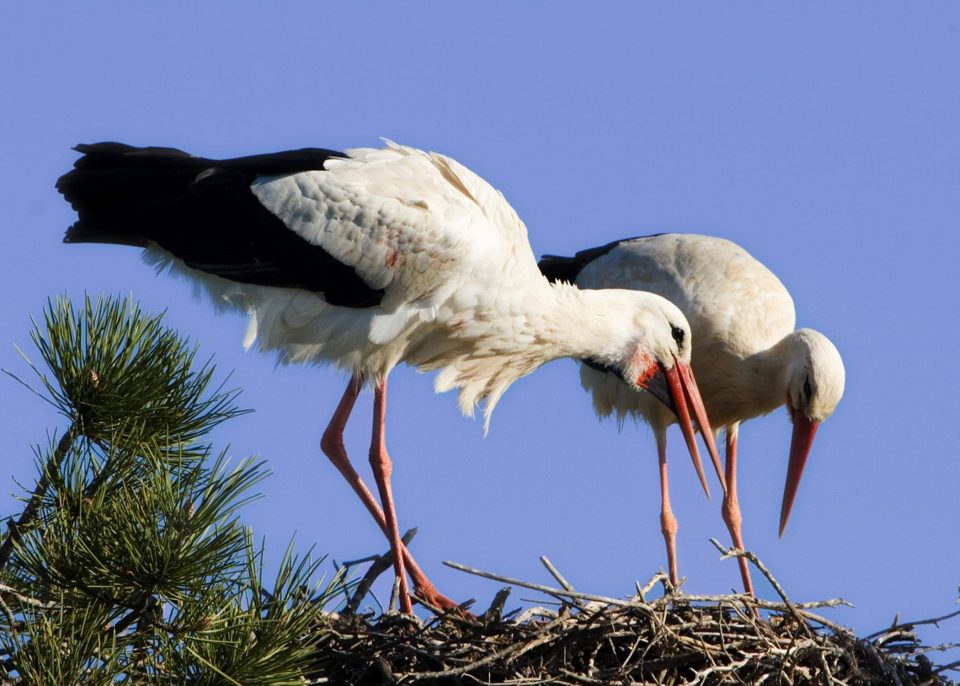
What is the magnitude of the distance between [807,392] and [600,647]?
2.53 metres

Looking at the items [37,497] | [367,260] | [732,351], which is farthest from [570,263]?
[37,497]

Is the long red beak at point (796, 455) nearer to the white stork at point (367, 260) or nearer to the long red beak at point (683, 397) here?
the long red beak at point (683, 397)

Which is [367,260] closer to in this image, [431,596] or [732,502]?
[431,596]

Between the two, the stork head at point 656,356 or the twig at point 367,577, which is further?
the stork head at point 656,356

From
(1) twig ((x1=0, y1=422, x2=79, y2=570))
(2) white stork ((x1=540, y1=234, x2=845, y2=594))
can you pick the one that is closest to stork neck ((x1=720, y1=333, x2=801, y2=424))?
(2) white stork ((x1=540, y1=234, x2=845, y2=594))

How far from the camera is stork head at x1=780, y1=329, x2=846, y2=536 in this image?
742 centimetres

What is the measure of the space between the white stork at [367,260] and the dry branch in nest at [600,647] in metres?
0.88

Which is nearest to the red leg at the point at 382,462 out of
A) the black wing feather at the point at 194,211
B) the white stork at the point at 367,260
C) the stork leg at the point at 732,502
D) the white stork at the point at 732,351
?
the white stork at the point at 367,260

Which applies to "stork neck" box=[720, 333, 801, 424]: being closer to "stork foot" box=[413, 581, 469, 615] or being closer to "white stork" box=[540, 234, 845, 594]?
"white stork" box=[540, 234, 845, 594]

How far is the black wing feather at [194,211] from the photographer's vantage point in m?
6.41

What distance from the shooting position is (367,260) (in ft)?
20.4

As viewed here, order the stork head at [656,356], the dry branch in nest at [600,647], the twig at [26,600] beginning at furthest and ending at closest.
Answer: the stork head at [656,356], the dry branch in nest at [600,647], the twig at [26,600]

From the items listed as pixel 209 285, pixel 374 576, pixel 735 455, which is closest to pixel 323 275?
pixel 209 285

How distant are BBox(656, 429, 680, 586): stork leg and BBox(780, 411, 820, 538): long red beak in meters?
0.59
